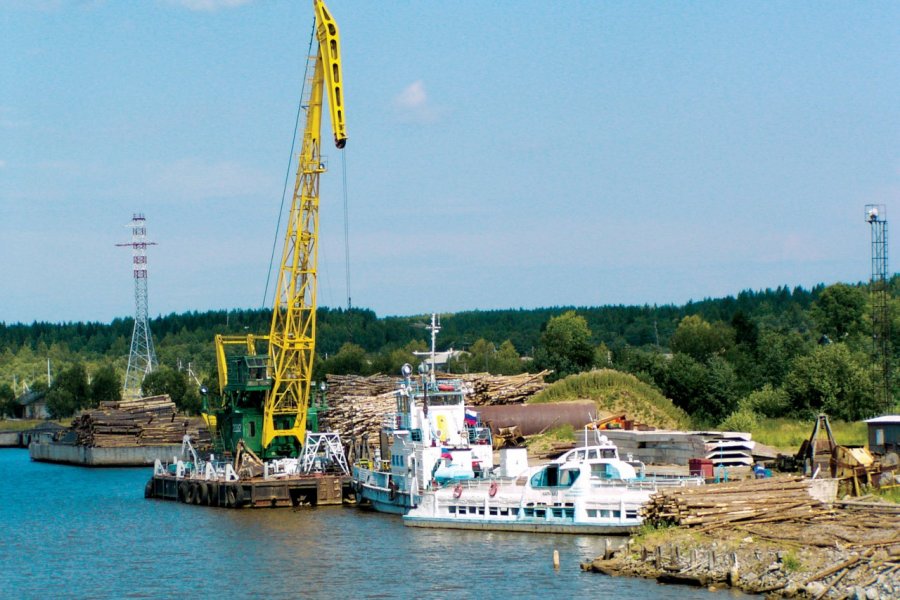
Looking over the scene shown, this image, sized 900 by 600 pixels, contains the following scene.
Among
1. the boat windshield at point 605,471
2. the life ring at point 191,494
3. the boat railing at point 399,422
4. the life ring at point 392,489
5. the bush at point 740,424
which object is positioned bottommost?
the life ring at point 191,494

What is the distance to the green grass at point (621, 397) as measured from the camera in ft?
266

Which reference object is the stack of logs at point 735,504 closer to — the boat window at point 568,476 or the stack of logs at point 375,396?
the boat window at point 568,476

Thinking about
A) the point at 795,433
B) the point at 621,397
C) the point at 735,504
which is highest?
the point at 621,397

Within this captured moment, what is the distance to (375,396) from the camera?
79.3 meters

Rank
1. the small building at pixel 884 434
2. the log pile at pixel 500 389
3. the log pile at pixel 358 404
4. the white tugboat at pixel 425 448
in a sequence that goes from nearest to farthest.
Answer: the small building at pixel 884 434
the white tugboat at pixel 425 448
the log pile at pixel 358 404
the log pile at pixel 500 389

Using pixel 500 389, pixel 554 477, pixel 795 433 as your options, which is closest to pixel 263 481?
pixel 554 477

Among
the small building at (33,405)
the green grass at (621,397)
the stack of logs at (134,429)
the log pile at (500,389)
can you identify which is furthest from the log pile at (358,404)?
the small building at (33,405)

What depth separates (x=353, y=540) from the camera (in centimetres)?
4922

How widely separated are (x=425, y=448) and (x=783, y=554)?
2057 cm

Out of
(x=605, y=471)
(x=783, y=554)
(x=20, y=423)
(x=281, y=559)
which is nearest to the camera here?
(x=783, y=554)

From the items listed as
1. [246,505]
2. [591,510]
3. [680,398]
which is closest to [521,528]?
[591,510]

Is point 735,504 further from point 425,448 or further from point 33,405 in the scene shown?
point 33,405

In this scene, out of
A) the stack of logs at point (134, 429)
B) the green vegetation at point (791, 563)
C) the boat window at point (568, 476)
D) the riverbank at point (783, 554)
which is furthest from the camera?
the stack of logs at point (134, 429)

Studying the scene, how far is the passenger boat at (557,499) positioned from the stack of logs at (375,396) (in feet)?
73.6
